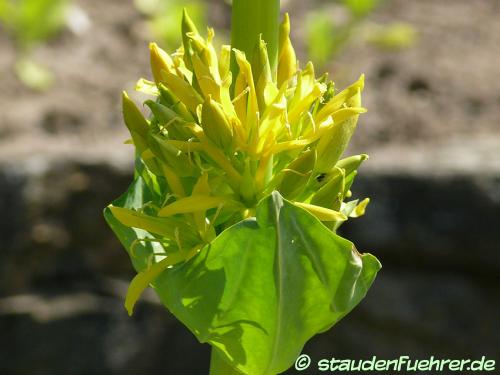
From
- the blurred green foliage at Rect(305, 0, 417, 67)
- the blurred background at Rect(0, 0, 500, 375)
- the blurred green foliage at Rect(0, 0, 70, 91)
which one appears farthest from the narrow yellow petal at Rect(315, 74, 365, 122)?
the blurred green foliage at Rect(0, 0, 70, 91)

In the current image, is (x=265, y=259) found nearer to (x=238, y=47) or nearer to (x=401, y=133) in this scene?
(x=238, y=47)

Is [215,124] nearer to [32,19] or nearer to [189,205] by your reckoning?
[189,205]

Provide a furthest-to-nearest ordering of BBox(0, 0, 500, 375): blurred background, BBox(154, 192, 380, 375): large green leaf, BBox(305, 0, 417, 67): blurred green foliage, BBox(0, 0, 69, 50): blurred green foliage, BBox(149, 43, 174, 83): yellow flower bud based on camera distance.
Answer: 1. BBox(0, 0, 69, 50): blurred green foliage
2. BBox(305, 0, 417, 67): blurred green foliage
3. BBox(0, 0, 500, 375): blurred background
4. BBox(149, 43, 174, 83): yellow flower bud
5. BBox(154, 192, 380, 375): large green leaf

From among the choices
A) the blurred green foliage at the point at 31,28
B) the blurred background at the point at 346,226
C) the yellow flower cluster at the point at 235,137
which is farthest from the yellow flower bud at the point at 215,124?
the blurred green foliage at the point at 31,28

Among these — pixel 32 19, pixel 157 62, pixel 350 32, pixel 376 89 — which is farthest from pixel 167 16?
pixel 157 62

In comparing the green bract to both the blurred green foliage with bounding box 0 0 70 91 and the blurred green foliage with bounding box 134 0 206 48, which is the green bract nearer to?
the blurred green foliage with bounding box 134 0 206 48

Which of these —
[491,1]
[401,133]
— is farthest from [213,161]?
[491,1]
